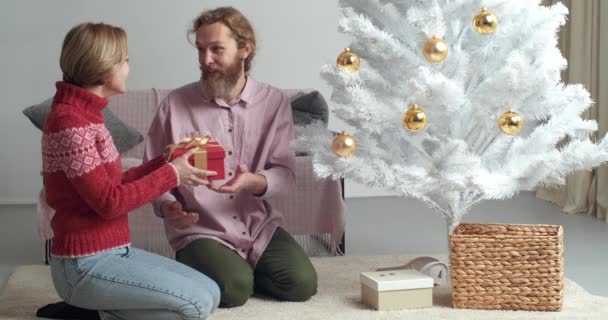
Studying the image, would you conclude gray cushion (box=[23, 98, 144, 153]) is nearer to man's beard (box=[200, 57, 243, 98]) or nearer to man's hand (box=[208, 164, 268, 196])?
man's beard (box=[200, 57, 243, 98])

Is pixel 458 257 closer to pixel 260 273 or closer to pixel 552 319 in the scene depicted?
pixel 552 319

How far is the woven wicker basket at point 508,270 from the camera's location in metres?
2.78

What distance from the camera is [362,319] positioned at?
109 inches

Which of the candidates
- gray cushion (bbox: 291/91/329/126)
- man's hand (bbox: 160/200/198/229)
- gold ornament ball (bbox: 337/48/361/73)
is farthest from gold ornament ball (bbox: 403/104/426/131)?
gray cushion (bbox: 291/91/329/126)

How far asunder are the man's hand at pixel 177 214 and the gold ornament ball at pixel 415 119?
0.70 metres

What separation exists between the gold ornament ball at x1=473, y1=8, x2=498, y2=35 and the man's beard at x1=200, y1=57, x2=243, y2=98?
79 centimetres

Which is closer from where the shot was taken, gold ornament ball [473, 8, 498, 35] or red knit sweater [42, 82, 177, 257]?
red knit sweater [42, 82, 177, 257]

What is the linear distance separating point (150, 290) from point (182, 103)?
2.60 ft

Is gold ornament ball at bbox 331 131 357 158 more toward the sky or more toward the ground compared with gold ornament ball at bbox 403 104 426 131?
more toward the ground

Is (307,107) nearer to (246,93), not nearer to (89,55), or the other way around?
(246,93)

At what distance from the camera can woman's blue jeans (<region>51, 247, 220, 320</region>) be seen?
250cm

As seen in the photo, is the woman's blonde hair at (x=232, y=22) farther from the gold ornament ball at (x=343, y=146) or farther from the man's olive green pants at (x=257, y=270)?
the man's olive green pants at (x=257, y=270)

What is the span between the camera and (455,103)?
275 cm

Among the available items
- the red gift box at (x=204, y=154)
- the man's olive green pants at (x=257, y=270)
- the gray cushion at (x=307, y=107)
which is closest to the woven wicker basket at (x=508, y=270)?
the man's olive green pants at (x=257, y=270)
